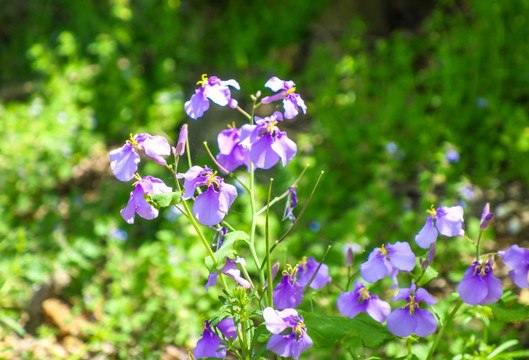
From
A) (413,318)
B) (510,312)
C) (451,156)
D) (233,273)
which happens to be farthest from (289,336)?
(451,156)

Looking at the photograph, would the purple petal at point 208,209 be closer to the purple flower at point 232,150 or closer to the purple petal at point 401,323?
the purple flower at point 232,150

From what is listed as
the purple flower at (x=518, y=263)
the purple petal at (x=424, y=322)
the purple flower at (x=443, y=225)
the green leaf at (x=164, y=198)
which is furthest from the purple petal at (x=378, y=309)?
the green leaf at (x=164, y=198)

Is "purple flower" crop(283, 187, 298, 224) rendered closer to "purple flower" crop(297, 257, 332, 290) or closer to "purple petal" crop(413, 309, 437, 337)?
"purple flower" crop(297, 257, 332, 290)

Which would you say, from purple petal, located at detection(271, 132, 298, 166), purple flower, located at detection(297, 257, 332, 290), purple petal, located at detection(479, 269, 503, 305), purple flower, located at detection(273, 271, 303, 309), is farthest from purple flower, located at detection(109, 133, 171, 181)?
purple petal, located at detection(479, 269, 503, 305)

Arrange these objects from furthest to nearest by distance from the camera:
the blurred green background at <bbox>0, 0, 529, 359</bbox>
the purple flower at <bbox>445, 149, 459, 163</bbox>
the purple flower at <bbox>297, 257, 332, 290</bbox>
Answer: the purple flower at <bbox>445, 149, 459, 163</bbox> → the blurred green background at <bbox>0, 0, 529, 359</bbox> → the purple flower at <bbox>297, 257, 332, 290</bbox>

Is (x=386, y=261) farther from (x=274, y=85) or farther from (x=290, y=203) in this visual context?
(x=274, y=85)
